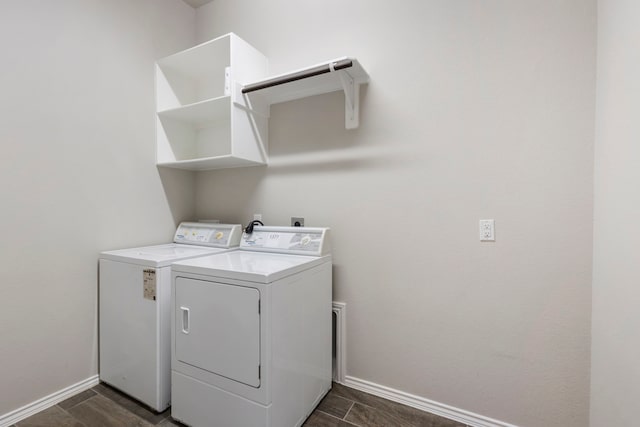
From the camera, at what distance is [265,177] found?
221 centimetres

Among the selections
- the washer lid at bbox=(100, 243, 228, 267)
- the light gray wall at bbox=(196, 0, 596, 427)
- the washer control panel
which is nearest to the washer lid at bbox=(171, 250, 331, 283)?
the washer lid at bbox=(100, 243, 228, 267)

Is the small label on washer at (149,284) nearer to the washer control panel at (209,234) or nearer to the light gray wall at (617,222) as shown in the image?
the washer control panel at (209,234)

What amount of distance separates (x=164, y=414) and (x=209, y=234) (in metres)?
1.13

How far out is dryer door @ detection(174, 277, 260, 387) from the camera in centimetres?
128

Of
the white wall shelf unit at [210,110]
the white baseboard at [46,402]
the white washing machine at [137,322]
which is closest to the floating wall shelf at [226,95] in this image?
the white wall shelf unit at [210,110]

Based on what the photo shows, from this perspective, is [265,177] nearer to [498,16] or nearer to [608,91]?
[498,16]

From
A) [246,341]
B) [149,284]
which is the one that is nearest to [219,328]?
[246,341]

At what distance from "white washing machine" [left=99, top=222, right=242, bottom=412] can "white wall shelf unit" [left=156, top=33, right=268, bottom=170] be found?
0.78 meters

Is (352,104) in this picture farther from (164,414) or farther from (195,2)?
(164,414)

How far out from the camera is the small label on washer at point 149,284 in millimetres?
1583

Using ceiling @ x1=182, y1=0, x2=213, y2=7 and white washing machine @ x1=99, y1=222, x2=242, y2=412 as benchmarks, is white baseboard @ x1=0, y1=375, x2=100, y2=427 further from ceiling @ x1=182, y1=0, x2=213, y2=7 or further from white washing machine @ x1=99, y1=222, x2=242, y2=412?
ceiling @ x1=182, y1=0, x2=213, y2=7

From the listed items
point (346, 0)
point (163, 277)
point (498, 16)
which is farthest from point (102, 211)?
point (498, 16)

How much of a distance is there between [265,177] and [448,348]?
1652mm

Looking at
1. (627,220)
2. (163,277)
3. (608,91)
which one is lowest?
(163,277)
